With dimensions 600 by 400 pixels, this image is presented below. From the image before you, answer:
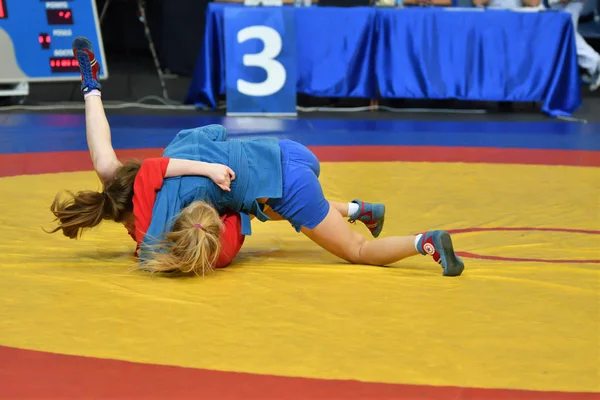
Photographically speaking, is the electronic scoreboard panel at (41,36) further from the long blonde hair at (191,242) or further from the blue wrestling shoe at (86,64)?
the long blonde hair at (191,242)

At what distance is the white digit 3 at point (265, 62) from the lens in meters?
7.10

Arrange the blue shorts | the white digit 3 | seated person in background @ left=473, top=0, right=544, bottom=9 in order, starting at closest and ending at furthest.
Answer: the blue shorts < the white digit 3 < seated person in background @ left=473, top=0, right=544, bottom=9

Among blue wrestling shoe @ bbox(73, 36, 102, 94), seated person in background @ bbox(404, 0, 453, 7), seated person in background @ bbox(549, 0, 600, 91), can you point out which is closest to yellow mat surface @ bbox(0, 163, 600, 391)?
blue wrestling shoe @ bbox(73, 36, 102, 94)

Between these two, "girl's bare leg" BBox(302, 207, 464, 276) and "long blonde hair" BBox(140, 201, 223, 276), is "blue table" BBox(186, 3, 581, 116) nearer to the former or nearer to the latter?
"girl's bare leg" BBox(302, 207, 464, 276)

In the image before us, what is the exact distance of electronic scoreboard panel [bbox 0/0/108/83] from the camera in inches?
287

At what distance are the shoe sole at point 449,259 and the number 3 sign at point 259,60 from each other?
451cm

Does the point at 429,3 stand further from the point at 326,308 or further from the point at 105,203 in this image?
the point at 326,308

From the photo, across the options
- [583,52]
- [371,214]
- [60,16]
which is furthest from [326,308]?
[583,52]

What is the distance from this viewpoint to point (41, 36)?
7.32m

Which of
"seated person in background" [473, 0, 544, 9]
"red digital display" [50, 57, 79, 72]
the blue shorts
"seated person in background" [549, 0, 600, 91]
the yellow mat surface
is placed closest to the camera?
the yellow mat surface

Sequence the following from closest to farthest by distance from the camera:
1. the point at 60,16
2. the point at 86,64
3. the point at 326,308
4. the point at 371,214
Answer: the point at 326,308 → the point at 86,64 → the point at 371,214 → the point at 60,16

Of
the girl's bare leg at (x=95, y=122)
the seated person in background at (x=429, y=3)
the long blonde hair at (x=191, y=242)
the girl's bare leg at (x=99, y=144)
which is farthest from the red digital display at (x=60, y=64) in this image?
the long blonde hair at (x=191, y=242)

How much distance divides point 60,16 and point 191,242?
533cm

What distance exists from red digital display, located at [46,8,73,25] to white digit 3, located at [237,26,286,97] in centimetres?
156
